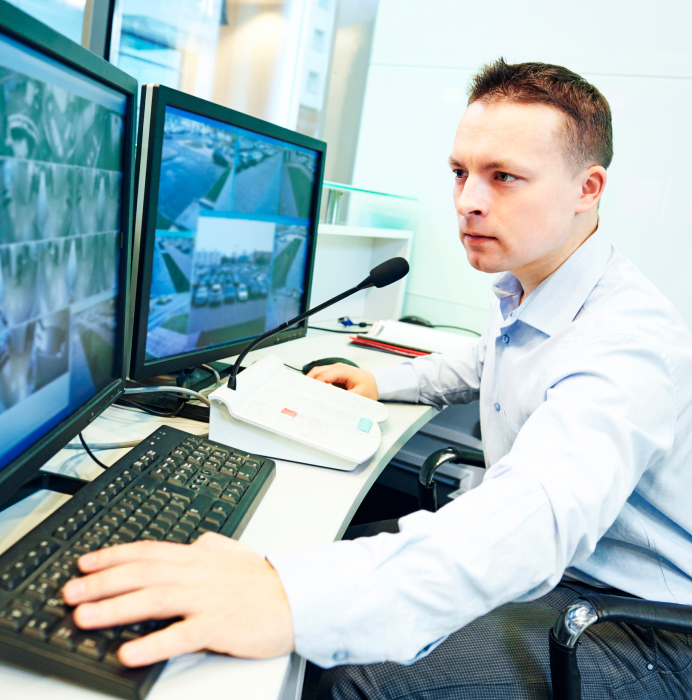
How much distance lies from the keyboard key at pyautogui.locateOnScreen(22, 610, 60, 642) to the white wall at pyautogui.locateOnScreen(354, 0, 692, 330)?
6.61ft

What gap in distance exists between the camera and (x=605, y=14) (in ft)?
6.34

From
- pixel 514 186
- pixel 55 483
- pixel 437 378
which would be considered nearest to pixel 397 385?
pixel 437 378

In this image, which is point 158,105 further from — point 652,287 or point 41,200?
point 652,287

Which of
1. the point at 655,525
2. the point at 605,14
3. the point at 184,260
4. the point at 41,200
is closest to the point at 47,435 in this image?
the point at 41,200

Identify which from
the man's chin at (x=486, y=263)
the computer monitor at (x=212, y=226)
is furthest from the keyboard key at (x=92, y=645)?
the man's chin at (x=486, y=263)

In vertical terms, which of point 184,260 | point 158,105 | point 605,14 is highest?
point 605,14

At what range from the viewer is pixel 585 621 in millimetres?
621

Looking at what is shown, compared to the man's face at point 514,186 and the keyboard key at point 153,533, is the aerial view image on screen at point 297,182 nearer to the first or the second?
the man's face at point 514,186

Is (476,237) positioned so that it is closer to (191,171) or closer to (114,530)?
(191,171)

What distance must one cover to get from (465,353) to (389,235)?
917mm

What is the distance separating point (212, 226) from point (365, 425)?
41 cm

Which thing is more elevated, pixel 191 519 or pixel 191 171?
pixel 191 171

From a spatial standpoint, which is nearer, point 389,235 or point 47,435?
A: point 47,435

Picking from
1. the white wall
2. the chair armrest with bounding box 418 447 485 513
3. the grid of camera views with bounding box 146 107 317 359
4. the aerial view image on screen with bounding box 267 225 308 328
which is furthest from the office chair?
the white wall
